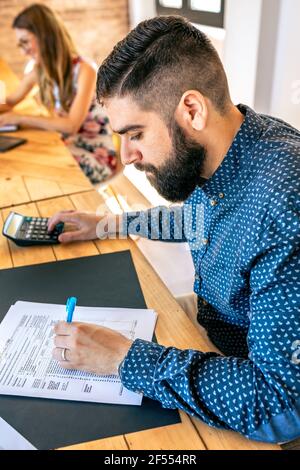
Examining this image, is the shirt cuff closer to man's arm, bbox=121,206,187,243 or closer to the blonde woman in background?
man's arm, bbox=121,206,187,243

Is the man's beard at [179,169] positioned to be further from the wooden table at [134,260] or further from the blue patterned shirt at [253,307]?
the wooden table at [134,260]

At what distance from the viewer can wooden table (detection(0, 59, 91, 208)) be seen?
1509 millimetres

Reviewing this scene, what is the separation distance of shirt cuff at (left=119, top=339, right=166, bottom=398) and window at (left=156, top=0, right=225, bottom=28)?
2.33 metres

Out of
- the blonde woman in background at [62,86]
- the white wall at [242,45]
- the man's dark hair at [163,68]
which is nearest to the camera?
the man's dark hair at [163,68]

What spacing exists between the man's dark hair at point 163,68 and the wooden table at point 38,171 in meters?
0.67

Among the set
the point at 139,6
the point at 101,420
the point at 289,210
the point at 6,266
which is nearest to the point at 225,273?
the point at 289,210

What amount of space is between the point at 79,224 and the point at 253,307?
0.64 metres

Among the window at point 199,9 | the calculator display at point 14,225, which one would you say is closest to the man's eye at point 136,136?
the calculator display at point 14,225

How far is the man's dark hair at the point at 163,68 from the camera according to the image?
88 centimetres

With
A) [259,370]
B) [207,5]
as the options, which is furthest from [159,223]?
[207,5]

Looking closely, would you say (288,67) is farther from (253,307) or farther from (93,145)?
(253,307)

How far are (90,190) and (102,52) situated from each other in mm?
2754

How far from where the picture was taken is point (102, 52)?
3.90 metres
